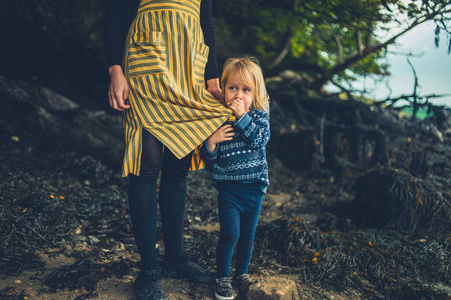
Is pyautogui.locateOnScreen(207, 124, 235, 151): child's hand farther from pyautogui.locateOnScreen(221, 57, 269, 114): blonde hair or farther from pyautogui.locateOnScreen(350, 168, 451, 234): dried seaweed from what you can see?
pyautogui.locateOnScreen(350, 168, 451, 234): dried seaweed

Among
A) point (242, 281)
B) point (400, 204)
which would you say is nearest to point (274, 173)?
point (400, 204)

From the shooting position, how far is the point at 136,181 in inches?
88.5

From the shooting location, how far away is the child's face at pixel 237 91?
253 centimetres

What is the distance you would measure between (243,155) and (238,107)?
0.35 metres

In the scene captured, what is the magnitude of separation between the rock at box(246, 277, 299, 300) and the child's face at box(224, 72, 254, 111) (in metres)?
1.25

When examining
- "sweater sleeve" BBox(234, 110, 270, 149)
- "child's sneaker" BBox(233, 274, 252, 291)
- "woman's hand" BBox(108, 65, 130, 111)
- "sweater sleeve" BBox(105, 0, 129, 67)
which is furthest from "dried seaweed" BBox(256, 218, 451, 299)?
"sweater sleeve" BBox(105, 0, 129, 67)

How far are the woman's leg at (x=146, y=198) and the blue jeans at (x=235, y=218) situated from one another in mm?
487

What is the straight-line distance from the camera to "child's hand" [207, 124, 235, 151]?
2.42m

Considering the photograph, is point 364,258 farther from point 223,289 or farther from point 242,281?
point 223,289

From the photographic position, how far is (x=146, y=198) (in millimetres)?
2262

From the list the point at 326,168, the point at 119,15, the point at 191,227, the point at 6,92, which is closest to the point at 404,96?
the point at 326,168

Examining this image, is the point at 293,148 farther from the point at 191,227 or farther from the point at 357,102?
the point at 191,227

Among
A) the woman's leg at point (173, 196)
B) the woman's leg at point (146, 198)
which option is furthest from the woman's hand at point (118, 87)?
the woman's leg at point (173, 196)

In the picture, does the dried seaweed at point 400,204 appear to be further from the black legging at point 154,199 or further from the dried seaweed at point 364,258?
the black legging at point 154,199
